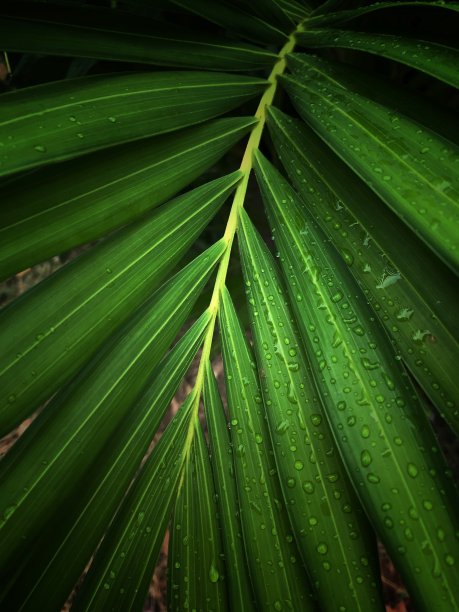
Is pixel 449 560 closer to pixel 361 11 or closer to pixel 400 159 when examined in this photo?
pixel 400 159

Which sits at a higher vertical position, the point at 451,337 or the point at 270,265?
the point at 270,265

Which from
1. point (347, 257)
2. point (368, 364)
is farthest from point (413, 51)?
point (368, 364)

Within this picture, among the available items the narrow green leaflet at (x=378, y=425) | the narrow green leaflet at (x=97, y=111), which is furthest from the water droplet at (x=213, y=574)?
the narrow green leaflet at (x=97, y=111)

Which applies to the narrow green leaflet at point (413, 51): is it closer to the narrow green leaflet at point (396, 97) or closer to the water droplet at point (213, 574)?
the narrow green leaflet at point (396, 97)

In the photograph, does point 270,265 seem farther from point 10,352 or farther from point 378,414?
point 10,352

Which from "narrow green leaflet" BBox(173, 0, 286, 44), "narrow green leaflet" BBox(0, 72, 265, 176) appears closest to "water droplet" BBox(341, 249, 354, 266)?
"narrow green leaflet" BBox(0, 72, 265, 176)

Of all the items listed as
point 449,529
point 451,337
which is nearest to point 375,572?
point 449,529
